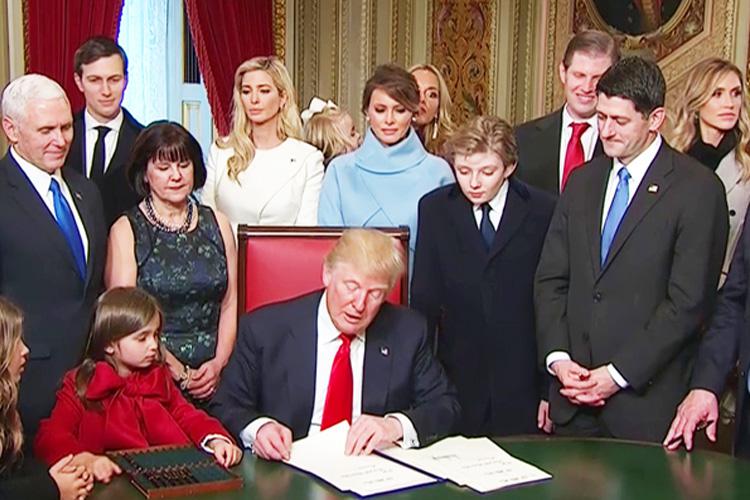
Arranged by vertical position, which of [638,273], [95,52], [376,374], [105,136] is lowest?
[376,374]

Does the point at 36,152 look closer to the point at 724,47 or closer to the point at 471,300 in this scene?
the point at 471,300

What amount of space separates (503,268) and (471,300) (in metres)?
0.13

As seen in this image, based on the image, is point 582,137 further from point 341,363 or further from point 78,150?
point 78,150

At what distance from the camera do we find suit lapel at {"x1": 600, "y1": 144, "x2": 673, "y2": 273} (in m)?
2.49

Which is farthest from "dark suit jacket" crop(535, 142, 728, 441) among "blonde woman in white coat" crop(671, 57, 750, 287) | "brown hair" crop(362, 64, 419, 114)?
"blonde woman in white coat" crop(671, 57, 750, 287)

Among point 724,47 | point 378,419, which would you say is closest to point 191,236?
point 378,419

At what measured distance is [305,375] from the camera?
2387 millimetres

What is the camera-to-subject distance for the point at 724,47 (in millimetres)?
5434

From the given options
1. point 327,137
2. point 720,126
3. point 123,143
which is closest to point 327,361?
point 123,143

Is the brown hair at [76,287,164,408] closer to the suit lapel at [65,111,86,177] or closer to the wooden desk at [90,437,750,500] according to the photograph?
the wooden desk at [90,437,750,500]

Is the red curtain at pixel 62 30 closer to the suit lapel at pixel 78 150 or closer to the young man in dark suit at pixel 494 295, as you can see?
the suit lapel at pixel 78 150

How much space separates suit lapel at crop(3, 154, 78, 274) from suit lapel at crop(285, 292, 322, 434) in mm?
679

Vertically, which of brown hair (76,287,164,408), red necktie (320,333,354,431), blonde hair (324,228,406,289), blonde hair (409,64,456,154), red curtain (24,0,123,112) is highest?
red curtain (24,0,123,112)

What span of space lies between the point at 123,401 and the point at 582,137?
68.7 inches
